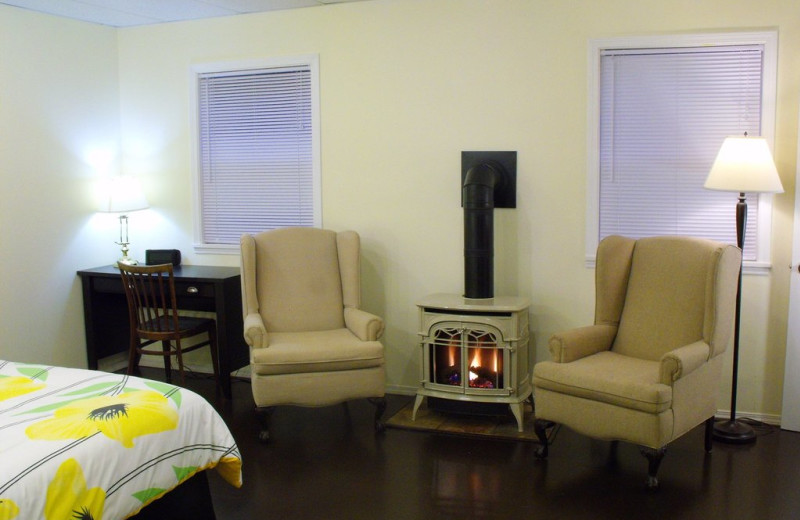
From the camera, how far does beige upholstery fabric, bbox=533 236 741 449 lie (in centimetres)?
326

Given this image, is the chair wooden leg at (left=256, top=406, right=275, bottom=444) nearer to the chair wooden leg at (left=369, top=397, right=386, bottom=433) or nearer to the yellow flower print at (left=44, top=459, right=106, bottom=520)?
the chair wooden leg at (left=369, top=397, right=386, bottom=433)

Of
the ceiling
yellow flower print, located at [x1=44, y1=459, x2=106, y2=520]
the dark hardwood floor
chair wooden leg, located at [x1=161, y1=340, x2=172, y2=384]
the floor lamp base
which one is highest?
the ceiling

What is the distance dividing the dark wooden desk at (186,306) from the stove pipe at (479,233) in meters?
1.49

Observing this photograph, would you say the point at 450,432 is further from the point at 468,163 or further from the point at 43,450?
the point at 43,450

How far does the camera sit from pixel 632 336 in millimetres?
3850

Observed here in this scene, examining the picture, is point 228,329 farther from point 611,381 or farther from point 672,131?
point 672,131

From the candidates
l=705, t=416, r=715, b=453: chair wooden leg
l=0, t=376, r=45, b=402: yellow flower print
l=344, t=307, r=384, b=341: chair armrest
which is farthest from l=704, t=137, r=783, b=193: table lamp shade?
l=0, t=376, r=45, b=402: yellow flower print

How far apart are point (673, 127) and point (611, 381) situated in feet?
5.17

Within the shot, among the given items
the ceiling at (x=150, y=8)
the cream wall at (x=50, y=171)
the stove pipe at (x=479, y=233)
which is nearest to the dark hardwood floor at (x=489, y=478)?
the stove pipe at (x=479, y=233)

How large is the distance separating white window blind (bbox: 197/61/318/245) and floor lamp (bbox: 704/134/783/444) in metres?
2.40

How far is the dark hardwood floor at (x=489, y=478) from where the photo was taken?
3.12 metres

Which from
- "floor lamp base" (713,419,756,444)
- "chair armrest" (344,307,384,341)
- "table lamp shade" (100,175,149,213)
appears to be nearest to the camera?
"floor lamp base" (713,419,756,444)

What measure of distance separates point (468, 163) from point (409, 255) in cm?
67

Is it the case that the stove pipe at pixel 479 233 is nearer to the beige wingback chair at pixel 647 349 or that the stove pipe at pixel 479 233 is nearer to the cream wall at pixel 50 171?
the beige wingback chair at pixel 647 349
